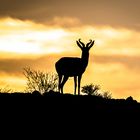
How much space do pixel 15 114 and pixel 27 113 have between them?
638 millimetres

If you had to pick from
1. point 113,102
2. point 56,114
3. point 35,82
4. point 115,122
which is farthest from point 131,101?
point 35,82

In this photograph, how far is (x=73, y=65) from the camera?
40.9 meters

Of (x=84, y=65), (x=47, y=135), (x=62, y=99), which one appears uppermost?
(x=84, y=65)

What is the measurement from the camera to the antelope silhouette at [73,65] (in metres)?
40.8

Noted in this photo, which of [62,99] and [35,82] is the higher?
[35,82]

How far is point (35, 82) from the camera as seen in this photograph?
59.4 m

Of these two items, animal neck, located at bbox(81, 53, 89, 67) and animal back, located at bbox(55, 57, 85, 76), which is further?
animal neck, located at bbox(81, 53, 89, 67)

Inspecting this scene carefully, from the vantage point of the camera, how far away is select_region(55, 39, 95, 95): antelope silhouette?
40.8 metres

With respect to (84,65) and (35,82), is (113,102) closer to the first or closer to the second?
(84,65)

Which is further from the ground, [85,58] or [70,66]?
[85,58]

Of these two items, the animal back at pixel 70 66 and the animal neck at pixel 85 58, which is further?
the animal neck at pixel 85 58

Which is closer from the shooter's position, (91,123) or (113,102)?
(91,123)

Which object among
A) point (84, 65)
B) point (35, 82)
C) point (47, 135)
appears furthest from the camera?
point (35, 82)

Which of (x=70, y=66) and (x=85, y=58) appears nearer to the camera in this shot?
(x=70, y=66)
